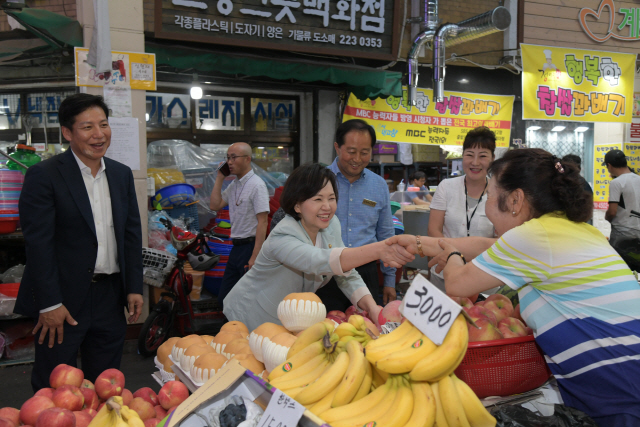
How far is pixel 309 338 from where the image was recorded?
5.21 ft

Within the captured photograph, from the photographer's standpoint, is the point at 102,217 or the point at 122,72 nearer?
the point at 102,217

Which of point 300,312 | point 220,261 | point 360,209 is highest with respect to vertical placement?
point 360,209

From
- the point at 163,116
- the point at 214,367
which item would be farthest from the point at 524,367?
the point at 163,116

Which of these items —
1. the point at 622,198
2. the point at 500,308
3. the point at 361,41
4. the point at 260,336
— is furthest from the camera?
the point at 622,198

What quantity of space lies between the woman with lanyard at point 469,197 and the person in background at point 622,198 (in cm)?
351

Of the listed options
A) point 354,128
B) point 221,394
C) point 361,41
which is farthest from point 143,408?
point 361,41

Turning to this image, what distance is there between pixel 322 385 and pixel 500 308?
3.23ft

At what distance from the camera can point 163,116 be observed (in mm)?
→ 6809

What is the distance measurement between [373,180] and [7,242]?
3.94 m

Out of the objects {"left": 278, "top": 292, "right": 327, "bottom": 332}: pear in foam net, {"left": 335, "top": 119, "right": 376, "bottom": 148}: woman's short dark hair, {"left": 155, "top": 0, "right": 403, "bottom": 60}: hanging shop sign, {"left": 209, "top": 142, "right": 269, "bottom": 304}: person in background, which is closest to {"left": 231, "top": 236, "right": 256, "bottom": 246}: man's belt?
{"left": 209, "top": 142, "right": 269, "bottom": 304}: person in background

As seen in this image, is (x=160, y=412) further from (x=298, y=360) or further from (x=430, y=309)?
(x=430, y=309)

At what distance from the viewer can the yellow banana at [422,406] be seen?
48.2 inches

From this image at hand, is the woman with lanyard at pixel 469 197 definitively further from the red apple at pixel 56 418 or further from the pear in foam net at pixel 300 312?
the red apple at pixel 56 418

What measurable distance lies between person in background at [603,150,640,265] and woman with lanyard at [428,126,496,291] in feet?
11.5
